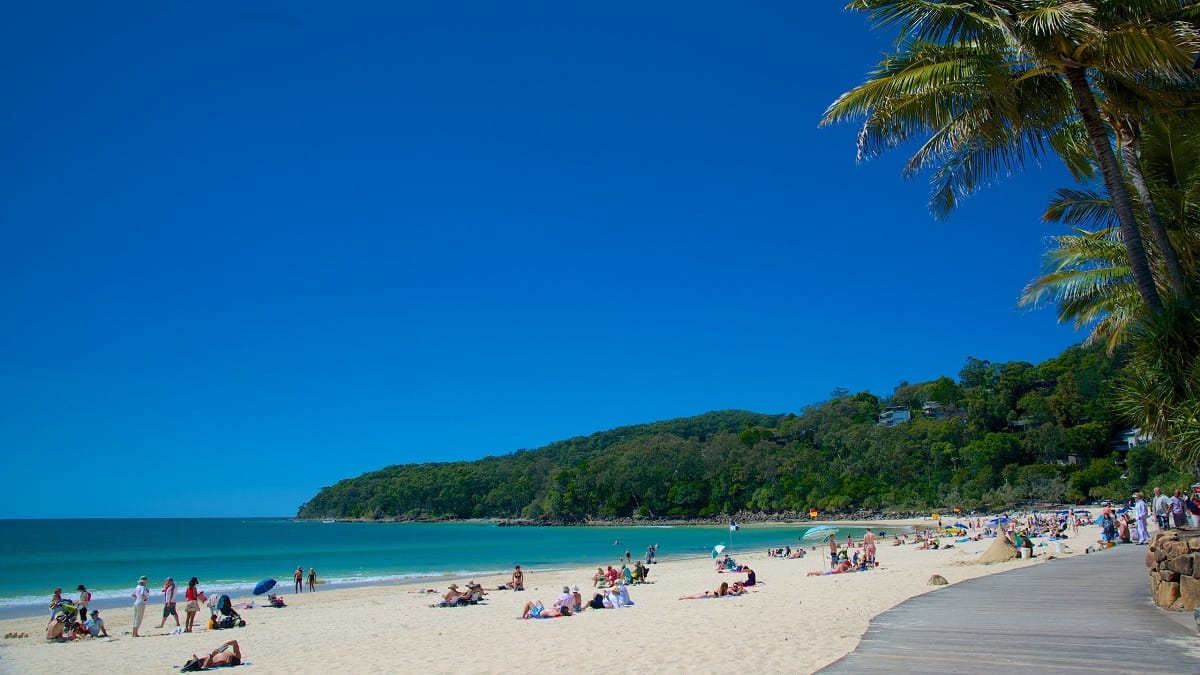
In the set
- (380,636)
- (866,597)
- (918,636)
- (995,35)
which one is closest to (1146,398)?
(918,636)

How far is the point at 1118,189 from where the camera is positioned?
9211 millimetres

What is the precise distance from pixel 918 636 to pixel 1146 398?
4.08m

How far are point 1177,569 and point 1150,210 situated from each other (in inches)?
180

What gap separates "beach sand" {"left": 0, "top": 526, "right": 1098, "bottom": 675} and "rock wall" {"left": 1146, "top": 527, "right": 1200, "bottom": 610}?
11.6 feet

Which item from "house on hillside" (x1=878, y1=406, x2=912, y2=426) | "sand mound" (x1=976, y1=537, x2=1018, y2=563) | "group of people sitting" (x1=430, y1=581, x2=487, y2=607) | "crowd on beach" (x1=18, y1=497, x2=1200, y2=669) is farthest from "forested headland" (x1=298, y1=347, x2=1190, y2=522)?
"group of people sitting" (x1=430, y1=581, x2=487, y2=607)

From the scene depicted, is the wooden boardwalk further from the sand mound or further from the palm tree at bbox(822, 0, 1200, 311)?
the sand mound

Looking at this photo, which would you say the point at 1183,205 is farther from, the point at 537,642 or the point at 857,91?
the point at 537,642

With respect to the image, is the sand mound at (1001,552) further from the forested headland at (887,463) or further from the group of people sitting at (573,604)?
the forested headland at (887,463)

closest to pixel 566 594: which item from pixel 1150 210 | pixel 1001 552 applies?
pixel 1001 552

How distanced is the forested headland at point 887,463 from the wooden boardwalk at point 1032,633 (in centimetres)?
4677

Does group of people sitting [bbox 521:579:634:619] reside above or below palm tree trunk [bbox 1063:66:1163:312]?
below

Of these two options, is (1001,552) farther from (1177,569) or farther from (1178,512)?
(1177,569)

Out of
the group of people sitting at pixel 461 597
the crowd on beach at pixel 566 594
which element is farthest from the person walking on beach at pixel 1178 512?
the group of people sitting at pixel 461 597

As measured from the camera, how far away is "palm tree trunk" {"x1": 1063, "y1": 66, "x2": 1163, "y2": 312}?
29.9 ft
